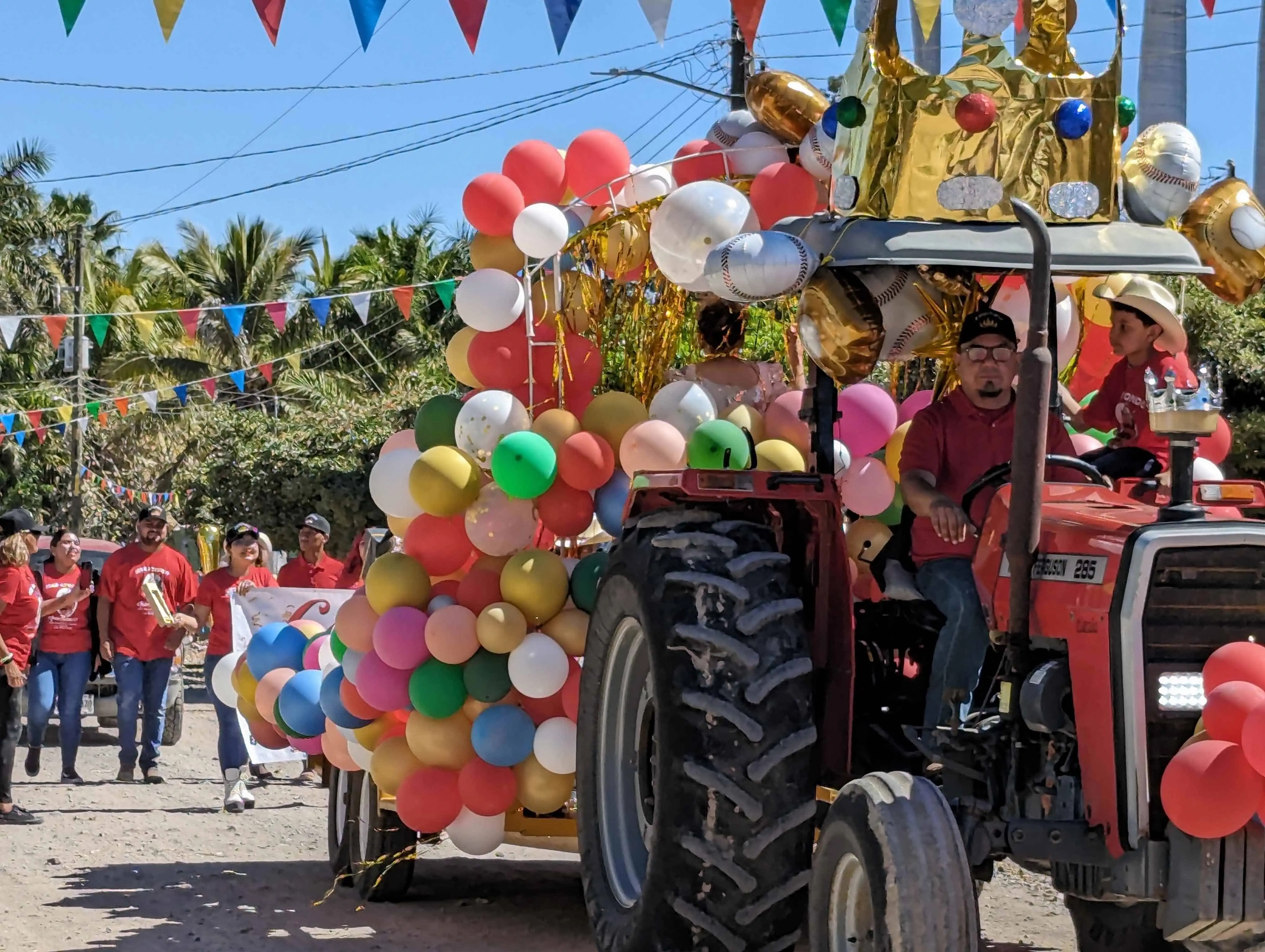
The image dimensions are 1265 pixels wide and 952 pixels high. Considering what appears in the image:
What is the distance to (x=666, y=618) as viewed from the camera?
16.6ft

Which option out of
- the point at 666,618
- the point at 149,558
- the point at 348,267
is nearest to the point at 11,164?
the point at 348,267

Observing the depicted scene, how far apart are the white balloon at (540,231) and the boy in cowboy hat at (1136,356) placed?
2205 millimetres

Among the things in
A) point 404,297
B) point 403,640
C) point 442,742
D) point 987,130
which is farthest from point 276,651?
point 404,297

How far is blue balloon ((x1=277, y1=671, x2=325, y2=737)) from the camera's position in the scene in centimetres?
805

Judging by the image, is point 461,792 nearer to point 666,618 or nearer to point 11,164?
point 666,618

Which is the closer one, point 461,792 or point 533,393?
point 461,792

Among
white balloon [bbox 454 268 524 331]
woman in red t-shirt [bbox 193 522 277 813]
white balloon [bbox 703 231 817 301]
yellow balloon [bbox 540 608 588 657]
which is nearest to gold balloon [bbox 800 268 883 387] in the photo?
white balloon [bbox 703 231 817 301]

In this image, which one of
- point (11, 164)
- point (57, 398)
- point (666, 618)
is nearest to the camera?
point (666, 618)

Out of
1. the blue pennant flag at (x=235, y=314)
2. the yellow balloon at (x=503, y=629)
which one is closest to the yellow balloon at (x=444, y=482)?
the yellow balloon at (x=503, y=629)

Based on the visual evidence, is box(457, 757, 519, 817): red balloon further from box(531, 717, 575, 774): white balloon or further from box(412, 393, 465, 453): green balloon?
box(412, 393, 465, 453): green balloon

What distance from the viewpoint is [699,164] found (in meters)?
7.70

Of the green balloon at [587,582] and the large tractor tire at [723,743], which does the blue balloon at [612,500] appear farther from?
the large tractor tire at [723,743]

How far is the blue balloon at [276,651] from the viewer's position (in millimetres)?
8703

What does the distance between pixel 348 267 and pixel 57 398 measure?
806 cm
